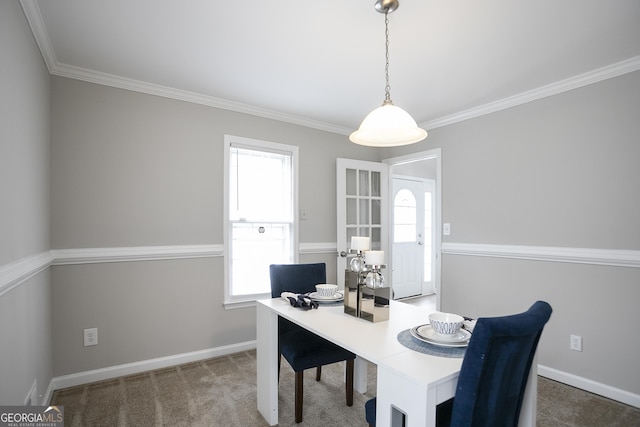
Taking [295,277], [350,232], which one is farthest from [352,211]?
[295,277]

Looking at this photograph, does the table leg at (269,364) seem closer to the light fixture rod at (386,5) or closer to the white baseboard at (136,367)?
the white baseboard at (136,367)

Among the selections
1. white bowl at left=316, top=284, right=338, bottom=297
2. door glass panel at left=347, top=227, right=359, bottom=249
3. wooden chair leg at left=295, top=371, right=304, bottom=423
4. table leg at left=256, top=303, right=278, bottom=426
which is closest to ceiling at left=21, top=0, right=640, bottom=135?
door glass panel at left=347, top=227, right=359, bottom=249

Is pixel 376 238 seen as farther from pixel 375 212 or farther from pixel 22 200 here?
pixel 22 200

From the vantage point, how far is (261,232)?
347cm

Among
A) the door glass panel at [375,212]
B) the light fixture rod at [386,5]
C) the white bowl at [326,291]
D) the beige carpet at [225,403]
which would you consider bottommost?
the beige carpet at [225,403]

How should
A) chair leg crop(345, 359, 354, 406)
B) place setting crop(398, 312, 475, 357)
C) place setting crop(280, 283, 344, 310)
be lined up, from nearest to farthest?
place setting crop(398, 312, 475, 357)
place setting crop(280, 283, 344, 310)
chair leg crop(345, 359, 354, 406)

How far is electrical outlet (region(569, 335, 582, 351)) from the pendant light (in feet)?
7.09

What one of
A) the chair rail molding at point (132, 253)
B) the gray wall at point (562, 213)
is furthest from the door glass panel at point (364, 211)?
the chair rail molding at point (132, 253)

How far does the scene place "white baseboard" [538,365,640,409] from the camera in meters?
2.33

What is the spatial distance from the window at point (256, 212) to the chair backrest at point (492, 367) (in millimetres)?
2532

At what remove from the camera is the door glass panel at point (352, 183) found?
4.03m

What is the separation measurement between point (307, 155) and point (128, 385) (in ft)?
8.82

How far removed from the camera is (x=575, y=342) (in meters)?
2.62

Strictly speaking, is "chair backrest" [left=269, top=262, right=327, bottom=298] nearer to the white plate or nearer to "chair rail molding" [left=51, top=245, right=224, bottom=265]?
the white plate
